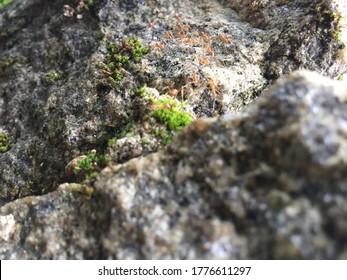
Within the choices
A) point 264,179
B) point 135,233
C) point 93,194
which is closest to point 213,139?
point 264,179

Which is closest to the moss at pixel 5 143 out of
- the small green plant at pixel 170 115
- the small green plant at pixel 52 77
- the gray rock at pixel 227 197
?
the small green plant at pixel 52 77

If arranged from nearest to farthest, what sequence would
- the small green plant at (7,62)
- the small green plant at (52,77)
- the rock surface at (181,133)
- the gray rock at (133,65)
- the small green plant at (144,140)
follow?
the rock surface at (181,133)
the small green plant at (144,140)
the gray rock at (133,65)
the small green plant at (52,77)
the small green plant at (7,62)

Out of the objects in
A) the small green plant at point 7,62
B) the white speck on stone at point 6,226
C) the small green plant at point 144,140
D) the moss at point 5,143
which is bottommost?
the moss at point 5,143

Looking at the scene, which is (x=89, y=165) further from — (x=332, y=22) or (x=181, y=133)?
(x=332, y=22)

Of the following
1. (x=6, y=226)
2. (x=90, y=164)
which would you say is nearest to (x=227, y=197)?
(x=90, y=164)

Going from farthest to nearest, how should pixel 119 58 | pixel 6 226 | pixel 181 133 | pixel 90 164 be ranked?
pixel 119 58 < pixel 90 164 < pixel 6 226 < pixel 181 133

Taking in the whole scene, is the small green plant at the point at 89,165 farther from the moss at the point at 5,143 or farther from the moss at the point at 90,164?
the moss at the point at 5,143

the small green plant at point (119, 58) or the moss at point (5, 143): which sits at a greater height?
the small green plant at point (119, 58)

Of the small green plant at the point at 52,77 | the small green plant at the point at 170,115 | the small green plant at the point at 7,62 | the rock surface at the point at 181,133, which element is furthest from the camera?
the small green plant at the point at 7,62

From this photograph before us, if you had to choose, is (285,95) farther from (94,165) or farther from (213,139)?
(94,165)
